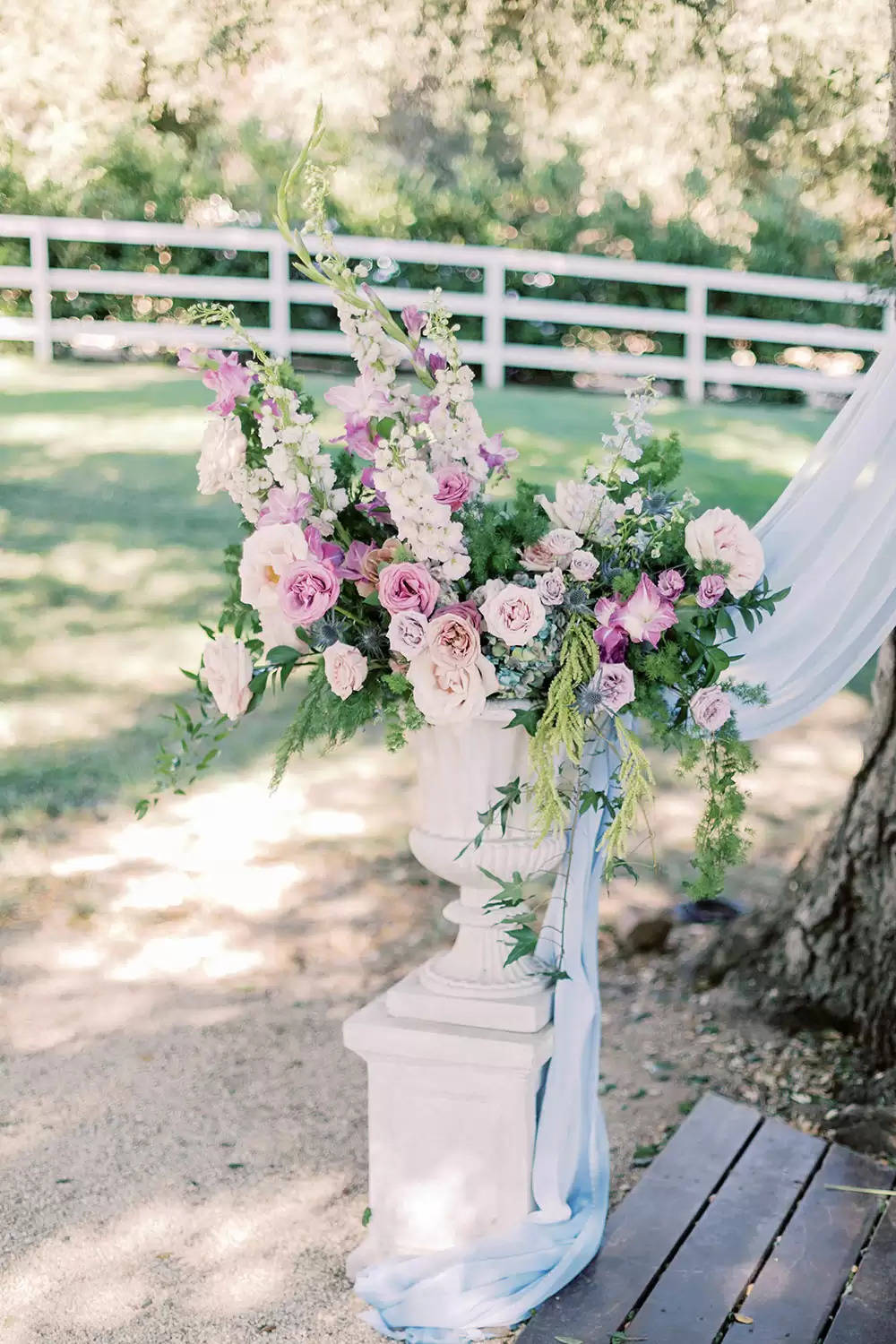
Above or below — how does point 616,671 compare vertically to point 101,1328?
above

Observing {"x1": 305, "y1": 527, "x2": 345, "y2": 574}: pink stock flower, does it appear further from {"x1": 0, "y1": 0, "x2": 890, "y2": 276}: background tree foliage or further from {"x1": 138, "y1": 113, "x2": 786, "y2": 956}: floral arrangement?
{"x1": 0, "y1": 0, "x2": 890, "y2": 276}: background tree foliage

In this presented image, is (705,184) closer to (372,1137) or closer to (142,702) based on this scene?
(142,702)

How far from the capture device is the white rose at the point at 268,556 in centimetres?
241

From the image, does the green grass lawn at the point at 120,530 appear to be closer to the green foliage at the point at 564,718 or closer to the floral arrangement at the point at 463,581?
the floral arrangement at the point at 463,581

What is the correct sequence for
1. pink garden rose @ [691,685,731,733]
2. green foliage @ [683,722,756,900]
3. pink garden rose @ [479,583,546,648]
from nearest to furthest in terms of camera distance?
pink garden rose @ [479,583,546,648]
pink garden rose @ [691,685,731,733]
green foliage @ [683,722,756,900]

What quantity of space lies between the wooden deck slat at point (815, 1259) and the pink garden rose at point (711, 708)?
0.95 m

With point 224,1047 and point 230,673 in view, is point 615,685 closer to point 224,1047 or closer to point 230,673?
point 230,673

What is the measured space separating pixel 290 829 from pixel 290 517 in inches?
104

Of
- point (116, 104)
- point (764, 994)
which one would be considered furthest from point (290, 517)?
point (116, 104)

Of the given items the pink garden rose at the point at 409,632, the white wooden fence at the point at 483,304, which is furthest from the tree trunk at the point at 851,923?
the white wooden fence at the point at 483,304

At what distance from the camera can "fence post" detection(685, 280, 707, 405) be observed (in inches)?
420

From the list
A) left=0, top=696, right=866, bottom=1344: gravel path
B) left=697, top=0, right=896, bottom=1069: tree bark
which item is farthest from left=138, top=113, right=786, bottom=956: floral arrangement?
left=697, top=0, right=896, bottom=1069: tree bark

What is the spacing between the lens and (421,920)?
434cm

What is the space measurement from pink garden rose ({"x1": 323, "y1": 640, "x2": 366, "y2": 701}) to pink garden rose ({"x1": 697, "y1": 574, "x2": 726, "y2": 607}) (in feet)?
1.83
